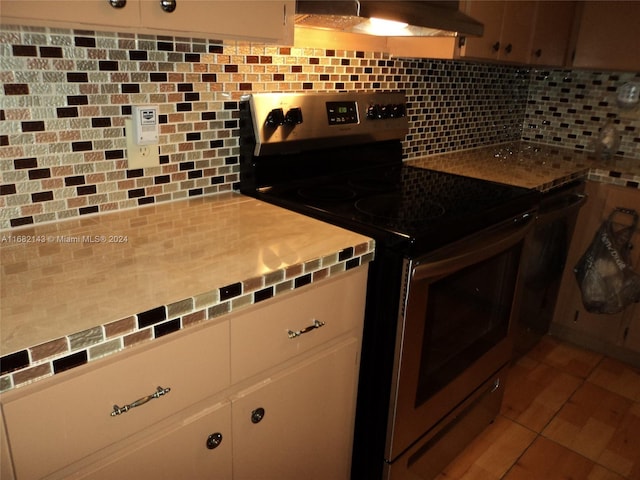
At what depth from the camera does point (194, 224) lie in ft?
4.07

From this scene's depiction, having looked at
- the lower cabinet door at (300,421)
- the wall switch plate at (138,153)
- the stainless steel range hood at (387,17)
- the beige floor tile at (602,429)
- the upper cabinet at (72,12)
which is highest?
the stainless steel range hood at (387,17)

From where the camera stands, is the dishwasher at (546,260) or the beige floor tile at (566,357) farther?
the beige floor tile at (566,357)

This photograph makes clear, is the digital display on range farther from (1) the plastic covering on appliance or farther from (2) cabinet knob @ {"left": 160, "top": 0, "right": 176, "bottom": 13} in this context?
(1) the plastic covering on appliance

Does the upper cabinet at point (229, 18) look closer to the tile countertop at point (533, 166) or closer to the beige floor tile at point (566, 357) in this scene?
the tile countertop at point (533, 166)

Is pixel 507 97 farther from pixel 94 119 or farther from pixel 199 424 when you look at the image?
pixel 199 424

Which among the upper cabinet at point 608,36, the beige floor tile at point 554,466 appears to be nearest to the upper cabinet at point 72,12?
the beige floor tile at point 554,466

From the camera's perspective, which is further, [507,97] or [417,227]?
[507,97]

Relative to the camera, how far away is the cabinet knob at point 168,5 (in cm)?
96

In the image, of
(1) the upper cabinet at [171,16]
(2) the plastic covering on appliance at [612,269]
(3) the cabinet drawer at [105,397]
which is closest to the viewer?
(3) the cabinet drawer at [105,397]

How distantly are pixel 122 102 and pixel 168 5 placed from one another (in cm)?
37

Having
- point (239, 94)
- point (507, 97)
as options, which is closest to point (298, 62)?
point (239, 94)

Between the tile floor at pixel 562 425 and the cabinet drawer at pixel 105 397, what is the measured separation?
112 centimetres

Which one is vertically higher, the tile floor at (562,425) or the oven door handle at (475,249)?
the oven door handle at (475,249)

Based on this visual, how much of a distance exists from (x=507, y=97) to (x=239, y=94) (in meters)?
1.83
